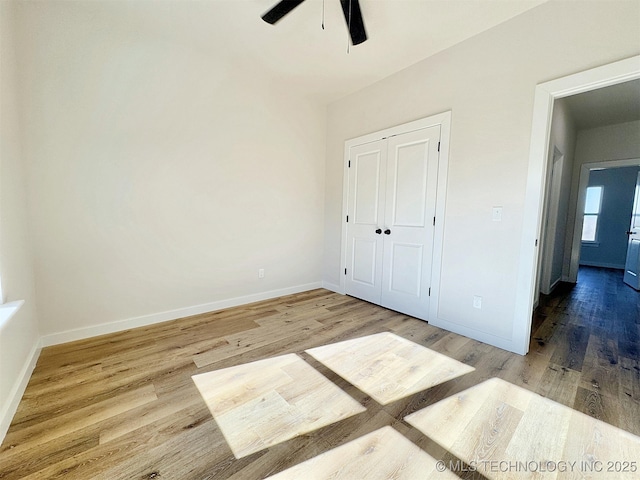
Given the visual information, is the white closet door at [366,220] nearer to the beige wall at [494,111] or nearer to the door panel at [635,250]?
the beige wall at [494,111]

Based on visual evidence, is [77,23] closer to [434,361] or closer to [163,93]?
[163,93]

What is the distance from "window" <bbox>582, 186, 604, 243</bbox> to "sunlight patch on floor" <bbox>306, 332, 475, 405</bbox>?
267 inches

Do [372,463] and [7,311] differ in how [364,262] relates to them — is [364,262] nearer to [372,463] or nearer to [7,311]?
[372,463]

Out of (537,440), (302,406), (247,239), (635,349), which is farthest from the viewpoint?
(247,239)

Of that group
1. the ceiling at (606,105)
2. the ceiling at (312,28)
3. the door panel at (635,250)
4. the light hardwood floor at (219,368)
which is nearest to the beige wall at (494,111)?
the ceiling at (312,28)

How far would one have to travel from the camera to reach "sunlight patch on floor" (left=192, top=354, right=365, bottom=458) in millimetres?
1358

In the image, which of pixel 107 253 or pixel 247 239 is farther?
pixel 247 239

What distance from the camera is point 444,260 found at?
2643 mm

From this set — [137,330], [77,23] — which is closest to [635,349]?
[137,330]

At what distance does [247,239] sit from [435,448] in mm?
2657

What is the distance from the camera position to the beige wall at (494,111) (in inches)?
71.8

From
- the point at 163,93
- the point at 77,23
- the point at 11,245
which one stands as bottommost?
the point at 11,245

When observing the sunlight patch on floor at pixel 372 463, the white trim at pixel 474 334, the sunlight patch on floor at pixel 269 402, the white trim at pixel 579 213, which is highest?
the white trim at pixel 579 213

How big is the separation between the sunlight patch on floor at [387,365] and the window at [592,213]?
678 cm
